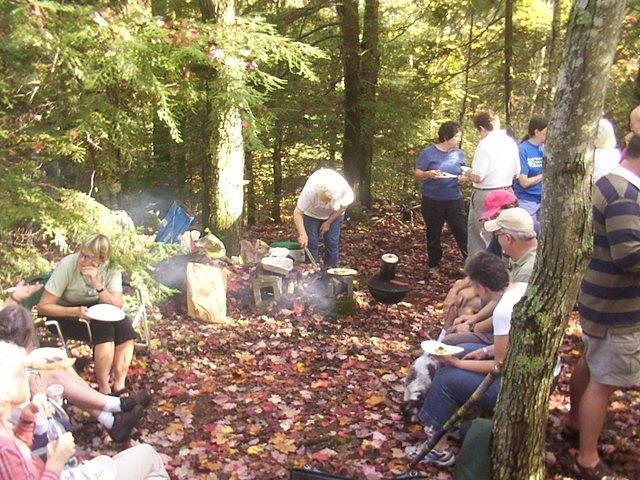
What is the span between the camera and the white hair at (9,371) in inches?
90.3

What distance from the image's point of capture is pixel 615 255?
9.86 feet

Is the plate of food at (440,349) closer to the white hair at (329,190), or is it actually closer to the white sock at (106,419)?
the white sock at (106,419)

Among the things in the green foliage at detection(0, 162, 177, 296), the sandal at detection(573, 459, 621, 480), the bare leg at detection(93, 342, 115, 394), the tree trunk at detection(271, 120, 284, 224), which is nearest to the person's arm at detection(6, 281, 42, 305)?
the green foliage at detection(0, 162, 177, 296)

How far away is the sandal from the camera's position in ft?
10.8

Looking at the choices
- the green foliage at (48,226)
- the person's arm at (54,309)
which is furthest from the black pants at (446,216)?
the person's arm at (54,309)

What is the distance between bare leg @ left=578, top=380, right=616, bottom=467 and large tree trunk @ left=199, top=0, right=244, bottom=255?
4740 mm

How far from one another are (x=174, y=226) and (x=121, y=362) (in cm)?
318

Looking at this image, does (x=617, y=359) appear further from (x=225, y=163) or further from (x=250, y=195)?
(x=250, y=195)

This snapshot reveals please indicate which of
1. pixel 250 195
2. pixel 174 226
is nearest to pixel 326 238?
pixel 174 226

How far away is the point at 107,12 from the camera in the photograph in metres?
5.12

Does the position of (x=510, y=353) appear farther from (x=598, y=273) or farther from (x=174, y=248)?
(x=174, y=248)

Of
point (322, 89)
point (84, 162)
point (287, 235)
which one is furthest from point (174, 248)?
point (322, 89)

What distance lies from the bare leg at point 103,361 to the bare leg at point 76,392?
452 millimetres

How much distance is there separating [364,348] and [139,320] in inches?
86.1
